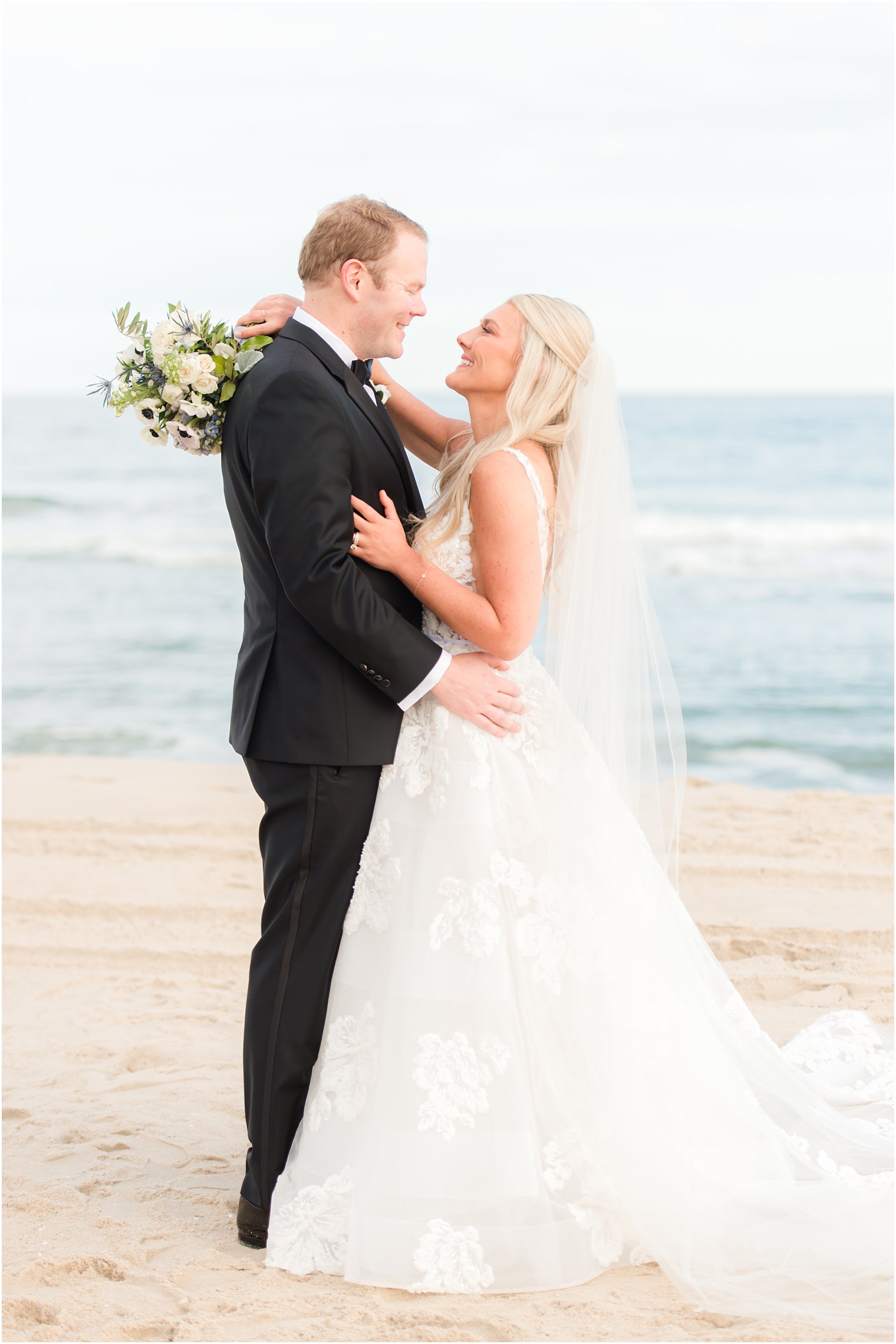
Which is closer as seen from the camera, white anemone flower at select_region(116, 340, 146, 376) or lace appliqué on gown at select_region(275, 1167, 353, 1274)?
lace appliqué on gown at select_region(275, 1167, 353, 1274)

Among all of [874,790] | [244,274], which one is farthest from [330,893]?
[244,274]

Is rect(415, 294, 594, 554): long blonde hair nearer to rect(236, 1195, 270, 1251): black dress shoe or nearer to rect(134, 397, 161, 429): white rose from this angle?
rect(134, 397, 161, 429): white rose

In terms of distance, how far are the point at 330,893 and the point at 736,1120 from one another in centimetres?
120

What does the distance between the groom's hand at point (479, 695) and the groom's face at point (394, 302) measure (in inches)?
34.4

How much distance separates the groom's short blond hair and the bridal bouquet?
0.27 m

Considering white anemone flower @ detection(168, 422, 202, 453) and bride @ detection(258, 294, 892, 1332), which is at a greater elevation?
white anemone flower @ detection(168, 422, 202, 453)

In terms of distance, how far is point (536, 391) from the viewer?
124 inches

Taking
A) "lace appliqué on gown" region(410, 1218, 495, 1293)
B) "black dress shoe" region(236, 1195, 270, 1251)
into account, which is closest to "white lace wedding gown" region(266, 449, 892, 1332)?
"lace appliqué on gown" region(410, 1218, 495, 1293)

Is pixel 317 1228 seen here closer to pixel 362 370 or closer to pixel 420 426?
pixel 362 370

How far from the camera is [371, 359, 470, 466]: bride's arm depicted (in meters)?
3.76

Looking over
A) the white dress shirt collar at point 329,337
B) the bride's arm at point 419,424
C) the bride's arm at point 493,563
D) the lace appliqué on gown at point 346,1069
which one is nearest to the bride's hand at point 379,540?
the bride's arm at point 493,563

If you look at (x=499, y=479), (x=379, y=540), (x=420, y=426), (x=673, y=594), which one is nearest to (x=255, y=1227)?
(x=379, y=540)

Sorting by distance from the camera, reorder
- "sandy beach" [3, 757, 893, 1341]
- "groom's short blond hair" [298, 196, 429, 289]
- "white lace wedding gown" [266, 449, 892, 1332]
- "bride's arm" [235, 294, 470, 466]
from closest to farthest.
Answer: "sandy beach" [3, 757, 893, 1341] < "white lace wedding gown" [266, 449, 892, 1332] < "groom's short blond hair" [298, 196, 429, 289] < "bride's arm" [235, 294, 470, 466]

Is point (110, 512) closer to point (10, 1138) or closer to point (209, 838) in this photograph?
point (209, 838)
